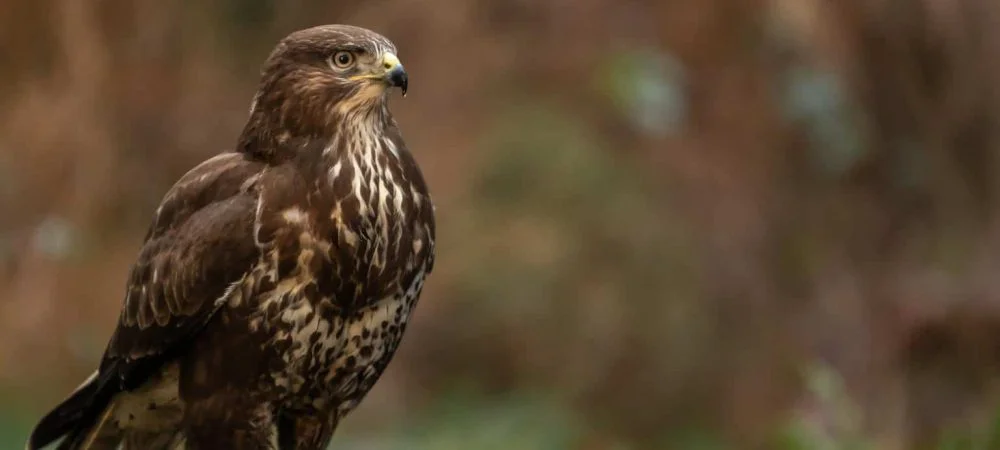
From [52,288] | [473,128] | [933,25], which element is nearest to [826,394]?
[933,25]

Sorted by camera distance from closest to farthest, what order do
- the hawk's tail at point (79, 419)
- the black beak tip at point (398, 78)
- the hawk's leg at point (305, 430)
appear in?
the black beak tip at point (398, 78)
the hawk's leg at point (305, 430)
the hawk's tail at point (79, 419)

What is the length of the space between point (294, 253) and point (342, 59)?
38cm

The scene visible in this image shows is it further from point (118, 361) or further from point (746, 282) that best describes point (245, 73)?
point (118, 361)

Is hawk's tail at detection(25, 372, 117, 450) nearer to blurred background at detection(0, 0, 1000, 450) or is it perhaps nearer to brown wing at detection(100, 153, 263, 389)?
brown wing at detection(100, 153, 263, 389)

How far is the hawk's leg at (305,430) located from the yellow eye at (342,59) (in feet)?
2.38

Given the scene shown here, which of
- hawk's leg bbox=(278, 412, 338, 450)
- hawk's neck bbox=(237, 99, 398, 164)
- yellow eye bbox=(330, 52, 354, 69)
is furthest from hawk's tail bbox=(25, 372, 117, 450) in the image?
yellow eye bbox=(330, 52, 354, 69)

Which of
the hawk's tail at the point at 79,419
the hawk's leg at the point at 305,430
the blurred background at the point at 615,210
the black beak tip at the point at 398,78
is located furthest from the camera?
the blurred background at the point at 615,210

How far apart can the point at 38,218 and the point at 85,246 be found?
0.25m

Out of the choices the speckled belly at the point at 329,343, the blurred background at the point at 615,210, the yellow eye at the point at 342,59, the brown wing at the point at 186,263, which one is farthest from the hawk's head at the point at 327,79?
the blurred background at the point at 615,210

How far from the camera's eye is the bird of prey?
292 cm

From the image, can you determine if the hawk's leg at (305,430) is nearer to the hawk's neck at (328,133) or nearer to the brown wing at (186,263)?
the brown wing at (186,263)

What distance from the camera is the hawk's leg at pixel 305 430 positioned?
3.16 m

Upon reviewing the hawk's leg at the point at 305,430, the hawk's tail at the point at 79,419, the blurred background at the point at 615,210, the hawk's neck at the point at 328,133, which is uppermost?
the blurred background at the point at 615,210

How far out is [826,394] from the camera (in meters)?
5.48
